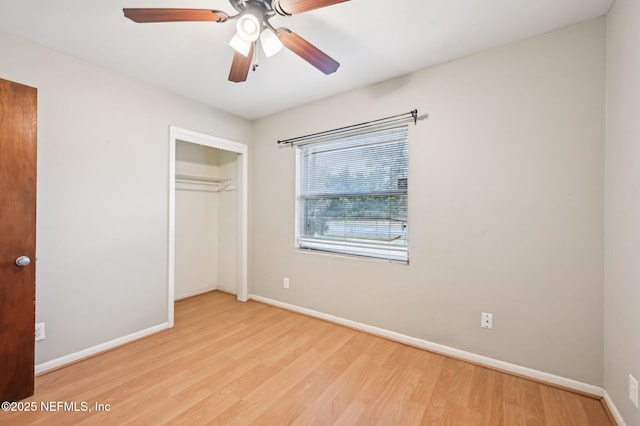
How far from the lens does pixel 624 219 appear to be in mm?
1468

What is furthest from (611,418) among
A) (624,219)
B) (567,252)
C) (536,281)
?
(624,219)

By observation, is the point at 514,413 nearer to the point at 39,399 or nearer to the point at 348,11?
the point at 348,11

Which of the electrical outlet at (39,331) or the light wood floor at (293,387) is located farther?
the electrical outlet at (39,331)

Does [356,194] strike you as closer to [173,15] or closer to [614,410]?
[173,15]

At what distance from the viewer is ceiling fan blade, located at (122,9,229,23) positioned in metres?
1.31

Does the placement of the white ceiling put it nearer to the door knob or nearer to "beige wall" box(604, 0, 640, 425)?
"beige wall" box(604, 0, 640, 425)

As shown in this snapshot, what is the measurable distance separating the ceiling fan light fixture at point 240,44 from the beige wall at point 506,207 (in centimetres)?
144

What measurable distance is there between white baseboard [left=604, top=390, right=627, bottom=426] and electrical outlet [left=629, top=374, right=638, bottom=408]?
0.21m

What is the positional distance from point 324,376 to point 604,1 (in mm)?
3006

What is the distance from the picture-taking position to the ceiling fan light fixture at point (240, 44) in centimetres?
151

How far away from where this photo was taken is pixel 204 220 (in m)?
3.99

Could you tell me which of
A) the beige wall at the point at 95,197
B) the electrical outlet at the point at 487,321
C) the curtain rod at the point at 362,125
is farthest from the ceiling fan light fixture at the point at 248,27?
the electrical outlet at the point at 487,321

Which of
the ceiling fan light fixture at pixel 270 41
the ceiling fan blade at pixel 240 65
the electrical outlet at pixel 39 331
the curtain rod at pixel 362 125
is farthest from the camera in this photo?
the curtain rod at pixel 362 125

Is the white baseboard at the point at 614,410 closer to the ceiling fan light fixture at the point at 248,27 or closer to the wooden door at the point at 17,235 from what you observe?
the ceiling fan light fixture at the point at 248,27
